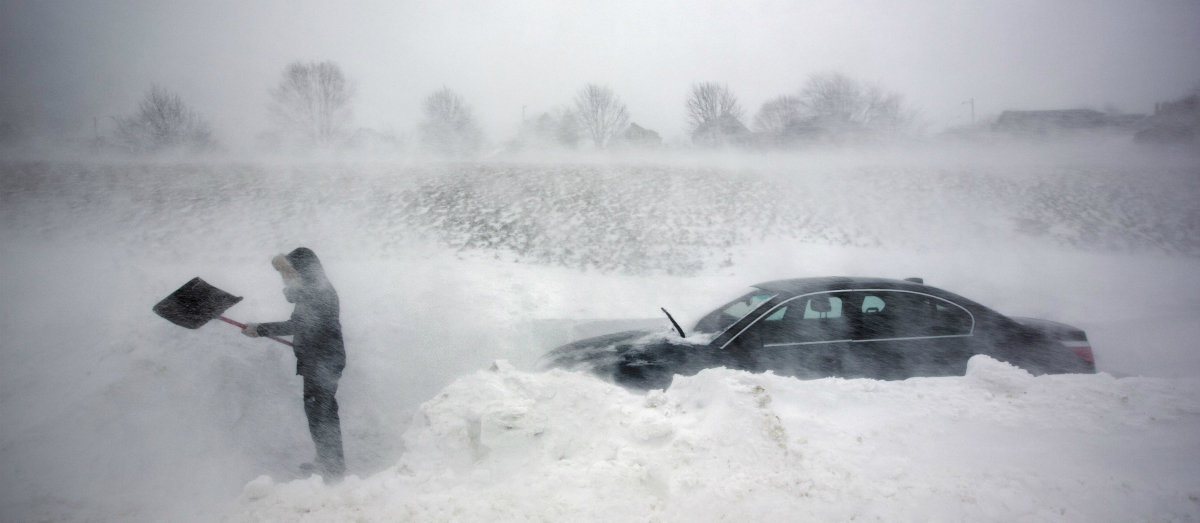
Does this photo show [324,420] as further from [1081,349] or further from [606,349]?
[1081,349]

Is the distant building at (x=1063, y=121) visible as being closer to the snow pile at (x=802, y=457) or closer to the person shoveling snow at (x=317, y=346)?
the snow pile at (x=802, y=457)

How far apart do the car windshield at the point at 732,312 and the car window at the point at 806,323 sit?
20 cm

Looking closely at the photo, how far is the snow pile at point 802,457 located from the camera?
179 centimetres

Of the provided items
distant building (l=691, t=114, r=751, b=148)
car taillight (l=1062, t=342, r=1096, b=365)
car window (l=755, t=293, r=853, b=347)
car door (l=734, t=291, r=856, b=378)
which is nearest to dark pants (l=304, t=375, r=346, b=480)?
car door (l=734, t=291, r=856, b=378)

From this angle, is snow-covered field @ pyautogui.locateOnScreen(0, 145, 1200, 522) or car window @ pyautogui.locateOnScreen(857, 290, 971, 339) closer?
snow-covered field @ pyautogui.locateOnScreen(0, 145, 1200, 522)

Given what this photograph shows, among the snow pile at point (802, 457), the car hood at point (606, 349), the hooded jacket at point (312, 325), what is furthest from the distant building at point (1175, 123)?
the hooded jacket at point (312, 325)

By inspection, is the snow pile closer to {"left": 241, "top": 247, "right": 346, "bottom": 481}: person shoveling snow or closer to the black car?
the black car

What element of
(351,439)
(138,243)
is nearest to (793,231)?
(351,439)

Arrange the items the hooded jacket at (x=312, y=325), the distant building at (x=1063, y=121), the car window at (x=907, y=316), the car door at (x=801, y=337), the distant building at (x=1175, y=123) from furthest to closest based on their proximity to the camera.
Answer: the distant building at (x=1063, y=121) → the distant building at (x=1175, y=123) → the car window at (x=907, y=316) → the car door at (x=801, y=337) → the hooded jacket at (x=312, y=325)

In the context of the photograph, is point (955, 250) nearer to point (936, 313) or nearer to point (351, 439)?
point (936, 313)

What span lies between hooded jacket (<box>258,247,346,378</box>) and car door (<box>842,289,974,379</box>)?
3.72 metres

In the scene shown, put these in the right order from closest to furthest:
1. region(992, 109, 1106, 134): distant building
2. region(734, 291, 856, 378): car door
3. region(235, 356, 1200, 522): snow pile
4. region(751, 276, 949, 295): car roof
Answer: region(235, 356, 1200, 522): snow pile
region(734, 291, 856, 378): car door
region(751, 276, 949, 295): car roof
region(992, 109, 1106, 134): distant building

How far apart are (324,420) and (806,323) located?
11.7ft

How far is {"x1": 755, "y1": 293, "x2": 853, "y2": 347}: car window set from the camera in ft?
11.3
